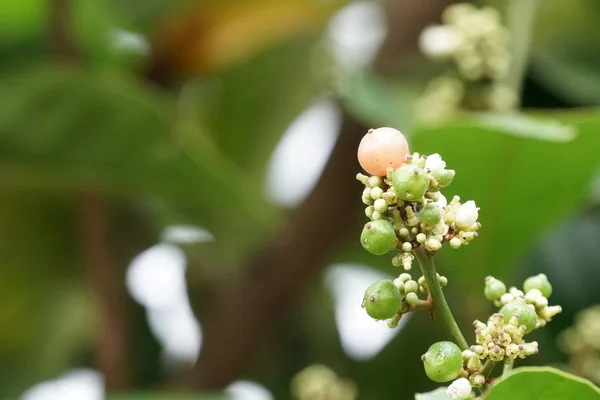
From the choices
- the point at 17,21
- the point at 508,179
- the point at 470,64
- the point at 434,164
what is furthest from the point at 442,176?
the point at 17,21

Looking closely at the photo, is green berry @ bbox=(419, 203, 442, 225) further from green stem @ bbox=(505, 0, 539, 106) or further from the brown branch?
the brown branch

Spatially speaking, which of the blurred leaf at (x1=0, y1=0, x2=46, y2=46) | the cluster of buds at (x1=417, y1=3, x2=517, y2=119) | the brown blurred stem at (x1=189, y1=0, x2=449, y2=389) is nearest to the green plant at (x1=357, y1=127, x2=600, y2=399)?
the cluster of buds at (x1=417, y1=3, x2=517, y2=119)

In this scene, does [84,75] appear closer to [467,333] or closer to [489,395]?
[467,333]

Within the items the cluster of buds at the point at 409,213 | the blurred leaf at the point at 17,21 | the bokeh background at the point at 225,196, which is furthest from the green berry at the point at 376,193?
the blurred leaf at the point at 17,21

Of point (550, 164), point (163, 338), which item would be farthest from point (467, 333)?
point (163, 338)

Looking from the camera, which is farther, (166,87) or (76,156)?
(166,87)

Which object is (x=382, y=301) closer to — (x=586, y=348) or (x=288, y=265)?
(x=586, y=348)
